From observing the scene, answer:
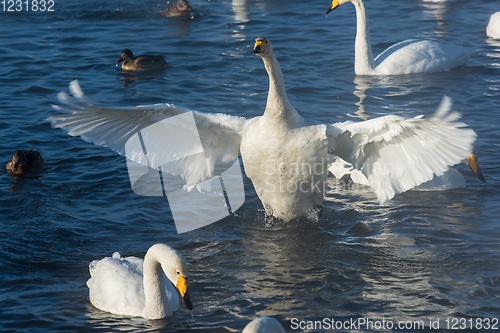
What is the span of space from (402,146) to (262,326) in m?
2.80

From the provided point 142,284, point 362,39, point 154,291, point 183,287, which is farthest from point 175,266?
point 362,39

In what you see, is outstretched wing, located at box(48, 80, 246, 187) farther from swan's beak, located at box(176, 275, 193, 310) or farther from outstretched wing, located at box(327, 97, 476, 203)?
swan's beak, located at box(176, 275, 193, 310)

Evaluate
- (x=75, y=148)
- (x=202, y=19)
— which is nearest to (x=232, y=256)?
(x=75, y=148)

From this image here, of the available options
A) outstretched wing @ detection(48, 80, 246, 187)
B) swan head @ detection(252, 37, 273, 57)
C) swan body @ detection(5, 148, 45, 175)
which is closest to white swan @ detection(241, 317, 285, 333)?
outstretched wing @ detection(48, 80, 246, 187)

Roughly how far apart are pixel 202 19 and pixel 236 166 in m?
9.11

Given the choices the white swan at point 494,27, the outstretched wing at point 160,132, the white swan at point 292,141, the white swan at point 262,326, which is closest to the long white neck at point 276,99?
the white swan at point 292,141

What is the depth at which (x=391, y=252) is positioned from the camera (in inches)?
277

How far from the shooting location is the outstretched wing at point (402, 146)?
231 inches

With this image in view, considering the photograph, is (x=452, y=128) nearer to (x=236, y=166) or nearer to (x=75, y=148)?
(x=236, y=166)

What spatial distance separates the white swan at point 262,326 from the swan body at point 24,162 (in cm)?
558

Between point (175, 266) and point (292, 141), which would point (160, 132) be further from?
point (175, 266)

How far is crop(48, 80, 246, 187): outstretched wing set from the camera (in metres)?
6.51

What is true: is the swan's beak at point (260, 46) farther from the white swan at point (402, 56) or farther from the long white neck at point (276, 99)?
the white swan at point (402, 56)

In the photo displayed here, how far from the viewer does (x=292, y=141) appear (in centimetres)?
670
